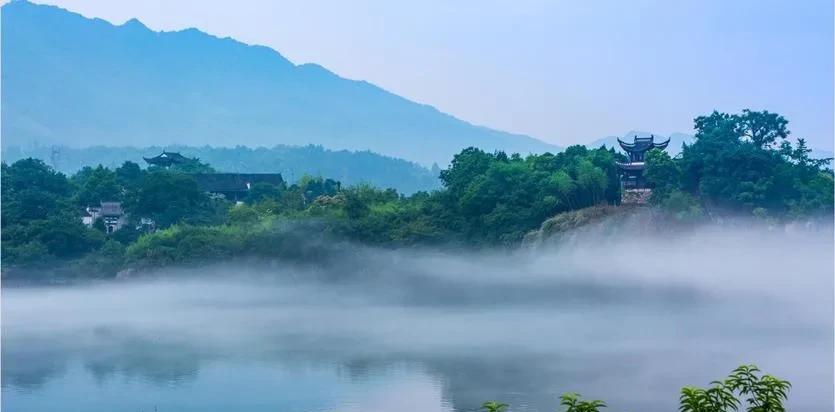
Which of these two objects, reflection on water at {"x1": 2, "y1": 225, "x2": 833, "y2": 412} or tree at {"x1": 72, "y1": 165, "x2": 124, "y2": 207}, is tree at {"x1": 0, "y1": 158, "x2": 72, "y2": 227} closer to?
tree at {"x1": 72, "y1": 165, "x2": 124, "y2": 207}

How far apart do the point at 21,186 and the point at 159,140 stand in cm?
9780

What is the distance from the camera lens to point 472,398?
1470 centimetres

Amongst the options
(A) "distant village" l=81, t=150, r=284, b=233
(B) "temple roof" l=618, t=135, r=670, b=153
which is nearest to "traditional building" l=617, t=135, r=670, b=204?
(B) "temple roof" l=618, t=135, r=670, b=153

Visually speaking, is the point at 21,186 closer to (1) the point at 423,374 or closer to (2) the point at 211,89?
(1) the point at 423,374

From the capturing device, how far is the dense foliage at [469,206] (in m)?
26.2

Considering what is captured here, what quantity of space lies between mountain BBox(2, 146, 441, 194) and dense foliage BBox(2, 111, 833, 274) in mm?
49783

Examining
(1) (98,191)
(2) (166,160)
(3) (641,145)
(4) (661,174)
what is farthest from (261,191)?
(4) (661,174)

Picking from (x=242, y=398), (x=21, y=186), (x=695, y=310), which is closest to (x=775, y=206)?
(x=695, y=310)

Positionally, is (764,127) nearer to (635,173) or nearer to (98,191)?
(635,173)

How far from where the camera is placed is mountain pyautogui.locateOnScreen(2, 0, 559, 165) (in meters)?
126

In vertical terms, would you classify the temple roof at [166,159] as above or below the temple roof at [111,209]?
above

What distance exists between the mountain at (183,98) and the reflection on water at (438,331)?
95.0 meters

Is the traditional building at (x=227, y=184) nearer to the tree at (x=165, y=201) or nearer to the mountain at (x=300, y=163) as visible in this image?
the tree at (x=165, y=201)

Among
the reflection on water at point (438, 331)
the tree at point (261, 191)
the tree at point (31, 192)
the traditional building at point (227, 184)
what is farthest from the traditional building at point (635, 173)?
the traditional building at point (227, 184)
